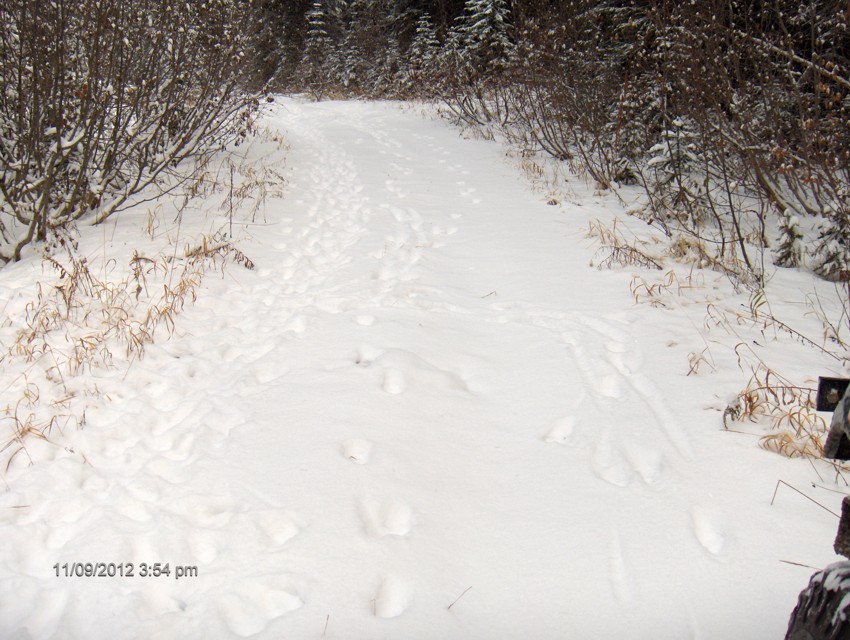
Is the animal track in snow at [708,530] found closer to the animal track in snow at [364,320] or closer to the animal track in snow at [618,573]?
the animal track in snow at [618,573]

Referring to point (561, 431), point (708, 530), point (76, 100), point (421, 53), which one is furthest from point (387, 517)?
point (421, 53)

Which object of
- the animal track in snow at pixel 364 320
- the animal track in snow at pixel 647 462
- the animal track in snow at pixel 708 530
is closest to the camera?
the animal track in snow at pixel 708 530

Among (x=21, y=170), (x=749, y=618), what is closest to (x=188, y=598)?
(x=749, y=618)

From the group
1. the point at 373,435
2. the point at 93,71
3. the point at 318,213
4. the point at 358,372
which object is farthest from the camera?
the point at 318,213

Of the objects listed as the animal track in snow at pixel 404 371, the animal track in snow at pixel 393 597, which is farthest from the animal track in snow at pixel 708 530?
the animal track in snow at pixel 404 371

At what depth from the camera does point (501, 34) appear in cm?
1330

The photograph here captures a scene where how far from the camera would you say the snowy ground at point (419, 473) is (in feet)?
6.28

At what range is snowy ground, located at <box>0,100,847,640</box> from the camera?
192 cm

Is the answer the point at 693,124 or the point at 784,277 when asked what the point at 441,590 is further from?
the point at 693,124

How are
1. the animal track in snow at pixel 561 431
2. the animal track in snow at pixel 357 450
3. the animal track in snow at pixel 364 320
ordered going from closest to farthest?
the animal track in snow at pixel 357 450
the animal track in snow at pixel 561 431
the animal track in snow at pixel 364 320

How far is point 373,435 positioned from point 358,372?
0.64 m

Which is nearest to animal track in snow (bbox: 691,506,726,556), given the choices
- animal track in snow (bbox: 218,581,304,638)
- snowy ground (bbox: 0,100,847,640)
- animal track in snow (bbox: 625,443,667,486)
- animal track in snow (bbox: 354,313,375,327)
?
snowy ground (bbox: 0,100,847,640)

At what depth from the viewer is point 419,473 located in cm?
259

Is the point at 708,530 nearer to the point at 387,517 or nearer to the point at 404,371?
the point at 387,517
